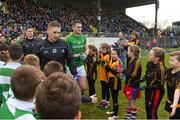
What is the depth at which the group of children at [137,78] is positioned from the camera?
616 cm

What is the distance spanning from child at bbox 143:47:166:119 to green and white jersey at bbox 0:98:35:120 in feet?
13.1

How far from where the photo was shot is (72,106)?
231 cm

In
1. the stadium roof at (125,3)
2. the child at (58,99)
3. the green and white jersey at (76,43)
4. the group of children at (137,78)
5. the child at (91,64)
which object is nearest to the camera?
the child at (58,99)

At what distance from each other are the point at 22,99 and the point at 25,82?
157 mm

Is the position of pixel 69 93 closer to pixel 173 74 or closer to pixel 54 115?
pixel 54 115

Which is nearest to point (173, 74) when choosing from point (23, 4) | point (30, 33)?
point (30, 33)

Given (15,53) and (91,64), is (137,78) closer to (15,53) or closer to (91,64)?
(91,64)

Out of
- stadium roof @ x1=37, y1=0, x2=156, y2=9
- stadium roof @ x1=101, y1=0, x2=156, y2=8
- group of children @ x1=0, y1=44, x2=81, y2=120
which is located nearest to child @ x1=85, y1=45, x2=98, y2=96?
group of children @ x1=0, y1=44, x2=81, y2=120

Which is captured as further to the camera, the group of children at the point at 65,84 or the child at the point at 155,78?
the child at the point at 155,78

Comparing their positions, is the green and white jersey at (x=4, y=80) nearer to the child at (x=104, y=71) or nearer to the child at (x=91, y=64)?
the child at (x=104, y=71)

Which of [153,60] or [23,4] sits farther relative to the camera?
[23,4]

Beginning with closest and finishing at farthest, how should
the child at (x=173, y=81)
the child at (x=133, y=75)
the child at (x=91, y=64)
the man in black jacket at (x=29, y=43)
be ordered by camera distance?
1. the child at (x=173, y=81)
2. the child at (x=133, y=75)
3. the man in black jacket at (x=29, y=43)
4. the child at (x=91, y=64)

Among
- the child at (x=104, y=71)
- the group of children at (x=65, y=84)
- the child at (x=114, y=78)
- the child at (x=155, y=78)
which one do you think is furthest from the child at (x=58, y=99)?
the child at (x=104, y=71)

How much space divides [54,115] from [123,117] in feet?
22.6
